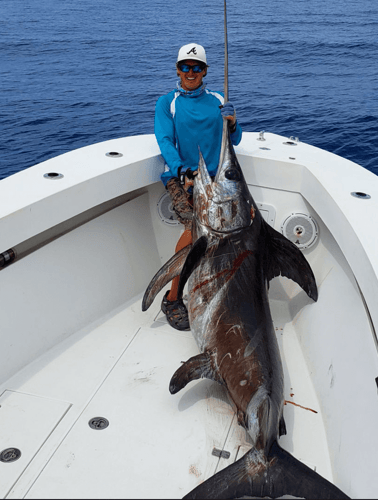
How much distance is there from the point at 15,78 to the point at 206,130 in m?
13.8

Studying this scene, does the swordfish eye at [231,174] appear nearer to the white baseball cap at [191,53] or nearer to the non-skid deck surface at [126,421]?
the white baseball cap at [191,53]

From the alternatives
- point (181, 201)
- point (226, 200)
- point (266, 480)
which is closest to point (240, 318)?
point (226, 200)

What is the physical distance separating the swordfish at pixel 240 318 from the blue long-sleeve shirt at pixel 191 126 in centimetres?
47

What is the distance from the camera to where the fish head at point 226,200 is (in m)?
3.20

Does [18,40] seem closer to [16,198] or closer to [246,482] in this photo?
[16,198]

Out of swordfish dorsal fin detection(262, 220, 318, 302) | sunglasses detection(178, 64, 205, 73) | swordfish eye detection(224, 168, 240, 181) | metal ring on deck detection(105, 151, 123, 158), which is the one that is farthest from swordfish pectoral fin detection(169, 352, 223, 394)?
sunglasses detection(178, 64, 205, 73)

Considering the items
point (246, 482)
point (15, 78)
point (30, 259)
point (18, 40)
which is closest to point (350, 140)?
point (30, 259)

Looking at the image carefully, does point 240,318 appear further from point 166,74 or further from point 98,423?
point 166,74

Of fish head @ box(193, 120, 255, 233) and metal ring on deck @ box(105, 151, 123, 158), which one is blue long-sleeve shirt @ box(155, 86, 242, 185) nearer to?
metal ring on deck @ box(105, 151, 123, 158)

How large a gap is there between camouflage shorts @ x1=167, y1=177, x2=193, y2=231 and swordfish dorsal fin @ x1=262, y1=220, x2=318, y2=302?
23.9 inches

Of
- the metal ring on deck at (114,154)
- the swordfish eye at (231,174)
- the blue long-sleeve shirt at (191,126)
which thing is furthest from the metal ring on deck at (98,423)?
the metal ring on deck at (114,154)

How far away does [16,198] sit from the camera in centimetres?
300

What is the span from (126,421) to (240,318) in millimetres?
872

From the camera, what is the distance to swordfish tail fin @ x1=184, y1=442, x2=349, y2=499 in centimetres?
208
